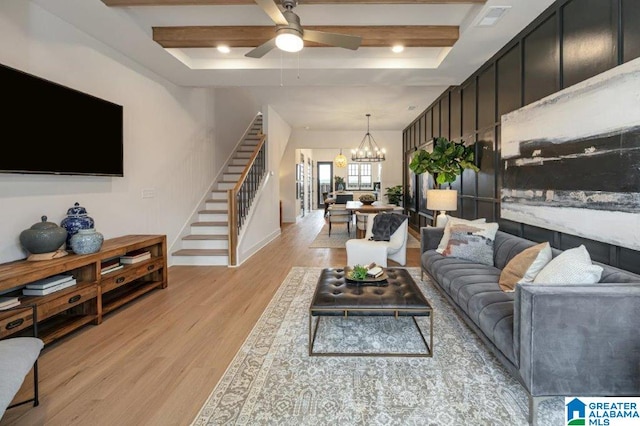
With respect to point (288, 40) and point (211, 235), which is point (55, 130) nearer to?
point (288, 40)

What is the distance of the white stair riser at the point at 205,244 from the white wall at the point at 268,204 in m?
0.31

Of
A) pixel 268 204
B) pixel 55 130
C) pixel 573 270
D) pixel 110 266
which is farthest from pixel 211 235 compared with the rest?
pixel 573 270

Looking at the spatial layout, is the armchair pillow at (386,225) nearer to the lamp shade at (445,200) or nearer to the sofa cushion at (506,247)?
the lamp shade at (445,200)

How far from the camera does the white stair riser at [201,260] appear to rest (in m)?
5.38

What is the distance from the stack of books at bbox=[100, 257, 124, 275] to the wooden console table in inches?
1.9

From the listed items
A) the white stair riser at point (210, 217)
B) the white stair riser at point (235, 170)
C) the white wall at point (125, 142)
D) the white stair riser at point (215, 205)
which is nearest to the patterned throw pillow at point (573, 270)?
the white wall at point (125, 142)

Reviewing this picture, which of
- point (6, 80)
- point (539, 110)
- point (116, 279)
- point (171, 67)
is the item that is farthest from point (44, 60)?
point (539, 110)

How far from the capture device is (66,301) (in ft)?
8.89

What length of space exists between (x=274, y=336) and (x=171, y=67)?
3774 millimetres

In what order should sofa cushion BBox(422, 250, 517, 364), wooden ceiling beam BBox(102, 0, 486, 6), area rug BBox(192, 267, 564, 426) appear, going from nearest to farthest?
area rug BBox(192, 267, 564, 426) < sofa cushion BBox(422, 250, 517, 364) < wooden ceiling beam BBox(102, 0, 486, 6)

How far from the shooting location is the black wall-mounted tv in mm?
2617

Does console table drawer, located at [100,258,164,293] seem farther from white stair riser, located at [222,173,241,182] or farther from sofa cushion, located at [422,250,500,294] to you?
white stair riser, located at [222,173,241,182]

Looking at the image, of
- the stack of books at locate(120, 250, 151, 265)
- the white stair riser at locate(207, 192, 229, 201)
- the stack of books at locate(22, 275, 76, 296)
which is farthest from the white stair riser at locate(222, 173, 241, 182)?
the stack of books at locate(22, 275, 76, 296)

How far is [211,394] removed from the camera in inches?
79.9
